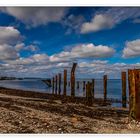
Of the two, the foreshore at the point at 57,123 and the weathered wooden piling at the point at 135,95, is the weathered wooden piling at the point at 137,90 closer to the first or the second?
the weathered wooden piling at the point at 135,95

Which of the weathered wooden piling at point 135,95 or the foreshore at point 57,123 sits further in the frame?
the weathered wooden piling at point 135,95

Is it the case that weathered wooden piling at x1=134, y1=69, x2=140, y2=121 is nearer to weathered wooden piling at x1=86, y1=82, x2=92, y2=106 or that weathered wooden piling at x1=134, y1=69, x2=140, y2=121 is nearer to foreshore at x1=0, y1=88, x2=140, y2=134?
foreshore at x1=0, y1=88, x2=140, y2=134

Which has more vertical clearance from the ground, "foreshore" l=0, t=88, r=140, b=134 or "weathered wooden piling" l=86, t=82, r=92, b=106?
"weathered wooden piling" l=86, t=82, r=92, b=106

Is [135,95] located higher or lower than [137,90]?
lower

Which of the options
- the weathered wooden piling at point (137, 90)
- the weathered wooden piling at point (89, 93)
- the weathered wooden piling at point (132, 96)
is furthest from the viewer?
the weathered wooden piling at point (89, 93)

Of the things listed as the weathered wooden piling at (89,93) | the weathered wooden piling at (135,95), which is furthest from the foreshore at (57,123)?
the weathered wooden piling at (89,93)

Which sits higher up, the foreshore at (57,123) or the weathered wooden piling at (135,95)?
the weathered wooden piling at (135,95)

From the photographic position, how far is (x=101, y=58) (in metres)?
9.36

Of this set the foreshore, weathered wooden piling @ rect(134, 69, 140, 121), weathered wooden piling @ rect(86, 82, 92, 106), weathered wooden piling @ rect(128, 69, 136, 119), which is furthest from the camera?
weathered wooden piling @ rect(86, 82, 92, 106)

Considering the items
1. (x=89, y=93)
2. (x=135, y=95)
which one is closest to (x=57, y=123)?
(x=135, y=95)

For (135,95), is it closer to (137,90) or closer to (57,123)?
(137,90)

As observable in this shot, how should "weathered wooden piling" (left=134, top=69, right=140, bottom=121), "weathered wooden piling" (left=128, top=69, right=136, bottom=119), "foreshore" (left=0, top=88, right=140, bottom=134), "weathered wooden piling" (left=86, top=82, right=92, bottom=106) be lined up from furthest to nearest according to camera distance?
"weathered wooden piling" (left=86, top=82, right=92, bottom=106)
"weathered wooden piling" (left=128, top=69, right=136, bottom=119)
"weathered wooden piling" (left=134, top=69, right=140, bottom=121)
"foreshore" (left=0, top=88, right=140, bottom=134)

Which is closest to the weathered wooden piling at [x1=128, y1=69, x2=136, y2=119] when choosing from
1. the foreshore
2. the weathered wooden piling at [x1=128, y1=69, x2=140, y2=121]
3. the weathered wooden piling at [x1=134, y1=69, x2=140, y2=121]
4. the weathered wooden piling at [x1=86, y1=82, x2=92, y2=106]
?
the weathered wooden piling at [x1=128, y1=69, x2=140, y2=121]
